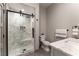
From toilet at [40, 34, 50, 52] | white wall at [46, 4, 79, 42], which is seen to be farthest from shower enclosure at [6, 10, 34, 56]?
white wall at [46, 4, 79, 42]

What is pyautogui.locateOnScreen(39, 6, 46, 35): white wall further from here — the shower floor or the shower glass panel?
the shower floor

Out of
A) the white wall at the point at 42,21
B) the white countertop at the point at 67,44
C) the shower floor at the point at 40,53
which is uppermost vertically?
the white wall at the point at 42,21

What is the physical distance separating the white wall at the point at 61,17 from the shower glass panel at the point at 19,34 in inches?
11.6

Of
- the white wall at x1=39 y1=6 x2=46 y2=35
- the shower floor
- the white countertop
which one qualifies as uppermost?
the white wall at x1=39 y1=6 x2=46 y2=35

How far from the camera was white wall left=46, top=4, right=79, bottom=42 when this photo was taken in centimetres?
78

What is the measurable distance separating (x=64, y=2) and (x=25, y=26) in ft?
2.09

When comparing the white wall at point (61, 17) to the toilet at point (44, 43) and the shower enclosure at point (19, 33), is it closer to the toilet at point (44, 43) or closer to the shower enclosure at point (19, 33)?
the toilet at point (44, 43)

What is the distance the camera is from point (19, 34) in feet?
2.97

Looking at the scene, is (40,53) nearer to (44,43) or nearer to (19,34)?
(44,43)

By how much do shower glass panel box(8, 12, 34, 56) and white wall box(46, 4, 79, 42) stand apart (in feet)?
0.97

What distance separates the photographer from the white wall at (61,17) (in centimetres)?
78

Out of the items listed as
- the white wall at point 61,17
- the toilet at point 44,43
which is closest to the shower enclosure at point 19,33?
the toilet at point 44,43

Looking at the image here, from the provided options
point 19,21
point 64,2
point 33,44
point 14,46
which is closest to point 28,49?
point 33,44

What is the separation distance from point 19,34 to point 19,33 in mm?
21
